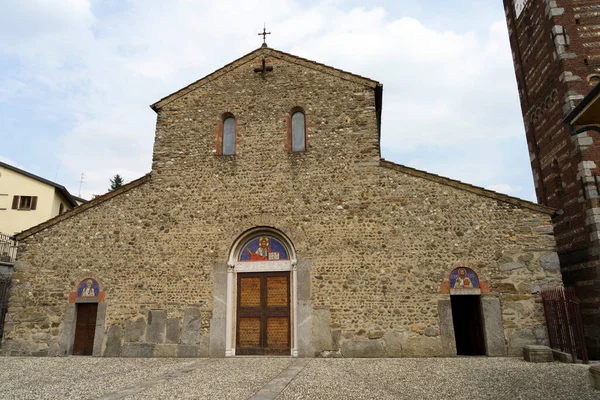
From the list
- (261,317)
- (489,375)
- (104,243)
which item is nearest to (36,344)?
(104,243)

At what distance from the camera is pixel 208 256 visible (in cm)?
1153

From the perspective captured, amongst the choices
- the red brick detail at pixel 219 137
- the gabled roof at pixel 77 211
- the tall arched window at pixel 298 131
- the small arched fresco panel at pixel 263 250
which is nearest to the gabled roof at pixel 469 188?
the tall arched window at pixel 298 131

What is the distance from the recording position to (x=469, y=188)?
1088 cm

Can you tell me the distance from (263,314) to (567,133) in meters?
10.4

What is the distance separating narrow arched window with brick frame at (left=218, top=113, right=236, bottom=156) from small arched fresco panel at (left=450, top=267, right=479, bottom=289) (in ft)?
24.4

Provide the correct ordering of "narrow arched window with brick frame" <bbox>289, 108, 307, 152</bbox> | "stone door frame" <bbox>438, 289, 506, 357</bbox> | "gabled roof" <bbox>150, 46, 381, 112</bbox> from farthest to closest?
"gabled roof" <bbox>150, 46, 381, 112</bbox> < "narrow arched window with brick frame" <bbox>289, 108, 307, 152</bbox> < "stone door frame" <bbox>438, 289, 506, 357</bbox>

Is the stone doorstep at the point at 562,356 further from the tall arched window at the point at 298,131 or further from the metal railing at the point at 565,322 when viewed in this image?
the tall arched window at the point at 298,131

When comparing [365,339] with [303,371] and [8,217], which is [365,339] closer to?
[303,371]

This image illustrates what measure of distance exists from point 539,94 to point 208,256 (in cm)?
1232

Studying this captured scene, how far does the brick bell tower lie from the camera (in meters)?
10.7

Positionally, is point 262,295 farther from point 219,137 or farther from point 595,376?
point 595,376

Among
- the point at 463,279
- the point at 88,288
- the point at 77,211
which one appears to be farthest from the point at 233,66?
the point at 463,279

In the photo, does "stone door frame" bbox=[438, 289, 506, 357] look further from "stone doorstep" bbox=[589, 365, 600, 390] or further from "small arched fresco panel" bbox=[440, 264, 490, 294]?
"stone doorstep" bbox=[589, 365, 600, 390]

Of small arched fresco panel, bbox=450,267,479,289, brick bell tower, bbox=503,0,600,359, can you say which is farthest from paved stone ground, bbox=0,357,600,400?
brick bell tower, bbox=503,0,600,359
